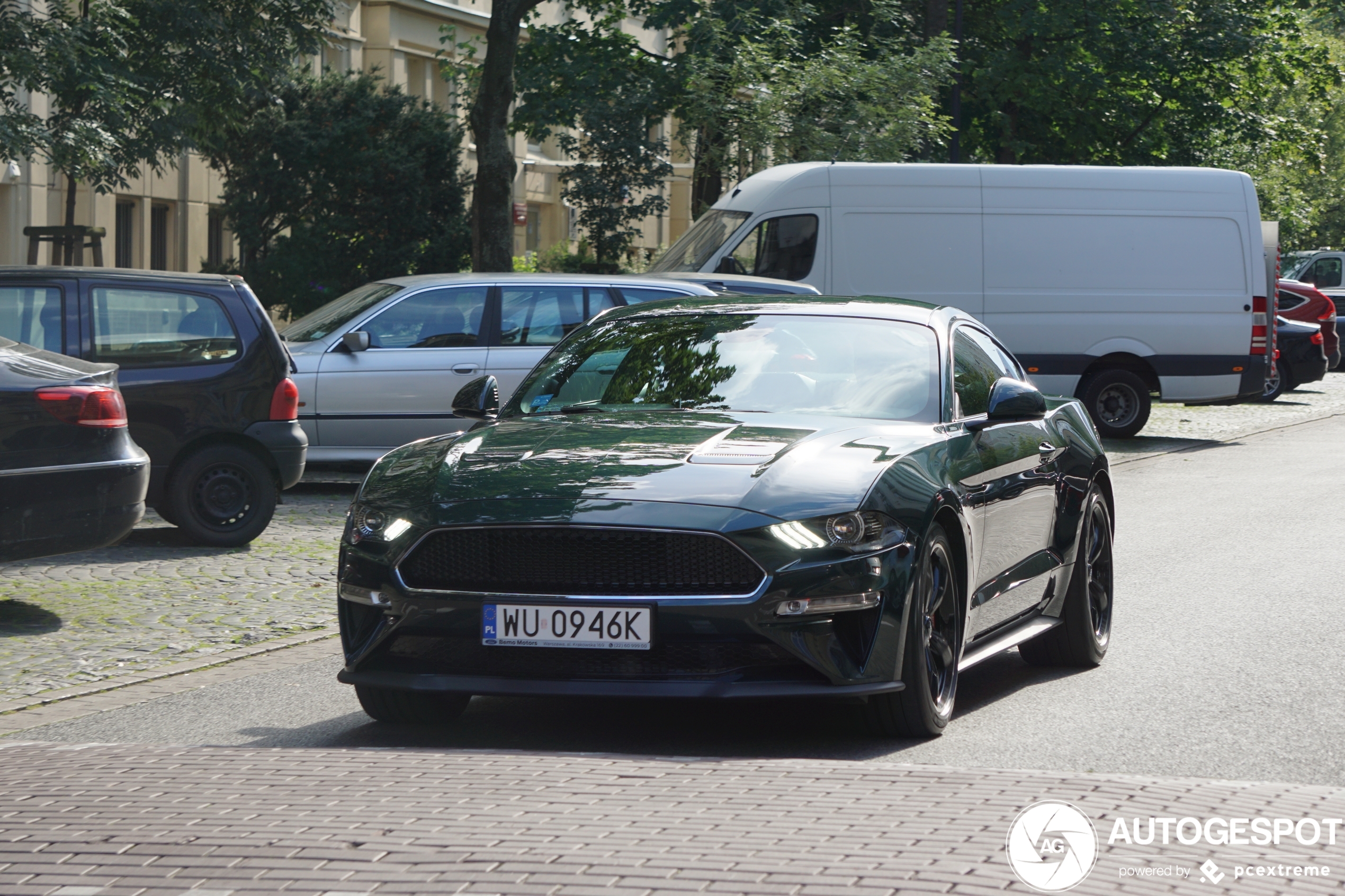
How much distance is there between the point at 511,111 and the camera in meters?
36.8

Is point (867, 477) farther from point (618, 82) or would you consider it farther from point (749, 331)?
point (618, 82)

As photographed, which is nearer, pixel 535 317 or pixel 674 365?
pixel 674 365

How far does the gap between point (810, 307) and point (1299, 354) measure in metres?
21.4

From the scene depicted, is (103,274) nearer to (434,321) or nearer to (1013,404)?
(434,321)

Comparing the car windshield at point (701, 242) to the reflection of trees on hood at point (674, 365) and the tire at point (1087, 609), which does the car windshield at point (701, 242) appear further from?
the reflection of trees on hood at point (674, 365)

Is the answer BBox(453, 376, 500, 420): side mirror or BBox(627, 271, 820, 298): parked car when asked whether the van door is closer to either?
BBox(627, 271, 820, 298): parked car

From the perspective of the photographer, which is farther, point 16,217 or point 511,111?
point 511,111

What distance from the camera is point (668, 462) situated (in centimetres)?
600

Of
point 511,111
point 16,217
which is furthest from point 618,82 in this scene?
point 16,217

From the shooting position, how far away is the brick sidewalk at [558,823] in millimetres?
3889

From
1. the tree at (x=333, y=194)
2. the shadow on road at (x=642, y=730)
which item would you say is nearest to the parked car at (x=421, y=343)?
the shadow on road at (x=642, y=730)

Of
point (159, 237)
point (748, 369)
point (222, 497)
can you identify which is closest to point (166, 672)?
point (748, 369)

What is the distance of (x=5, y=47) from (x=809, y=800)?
49.4 ft

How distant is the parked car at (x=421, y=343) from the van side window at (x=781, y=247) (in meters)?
5.30
